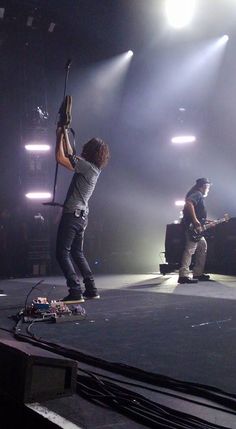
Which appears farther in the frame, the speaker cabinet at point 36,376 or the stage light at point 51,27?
the stage light at point 51,27

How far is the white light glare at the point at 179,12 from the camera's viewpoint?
9.27 metres

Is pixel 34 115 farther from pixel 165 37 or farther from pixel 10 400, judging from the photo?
pixel 10 400

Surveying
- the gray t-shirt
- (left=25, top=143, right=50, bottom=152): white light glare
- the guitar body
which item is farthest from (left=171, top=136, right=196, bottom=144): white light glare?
the gray t-shirt

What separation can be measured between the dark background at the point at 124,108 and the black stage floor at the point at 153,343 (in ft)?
26.1

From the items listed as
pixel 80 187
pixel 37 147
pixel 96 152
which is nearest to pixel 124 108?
pixel 37 147

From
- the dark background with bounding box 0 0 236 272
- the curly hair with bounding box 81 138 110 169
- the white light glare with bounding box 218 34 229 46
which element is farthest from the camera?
the white light glare with bounding box 218 34 229 46

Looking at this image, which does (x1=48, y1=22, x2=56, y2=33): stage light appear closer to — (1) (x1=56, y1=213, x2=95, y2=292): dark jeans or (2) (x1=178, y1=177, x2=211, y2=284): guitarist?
(2) (x1=178, y1=177, x2=211, y2=284): guitarist

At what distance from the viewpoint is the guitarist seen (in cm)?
684

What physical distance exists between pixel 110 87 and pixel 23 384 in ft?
40.6

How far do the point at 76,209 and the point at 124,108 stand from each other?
9.65m

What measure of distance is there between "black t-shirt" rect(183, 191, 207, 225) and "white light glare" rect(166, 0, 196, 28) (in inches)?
188

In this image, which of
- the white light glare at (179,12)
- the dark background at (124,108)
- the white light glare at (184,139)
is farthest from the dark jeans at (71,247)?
the white light glare at (184,139)

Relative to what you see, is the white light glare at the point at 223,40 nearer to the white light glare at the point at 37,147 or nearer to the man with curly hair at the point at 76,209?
the white light glare at the point at 37,147

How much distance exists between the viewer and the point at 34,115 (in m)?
11.5
